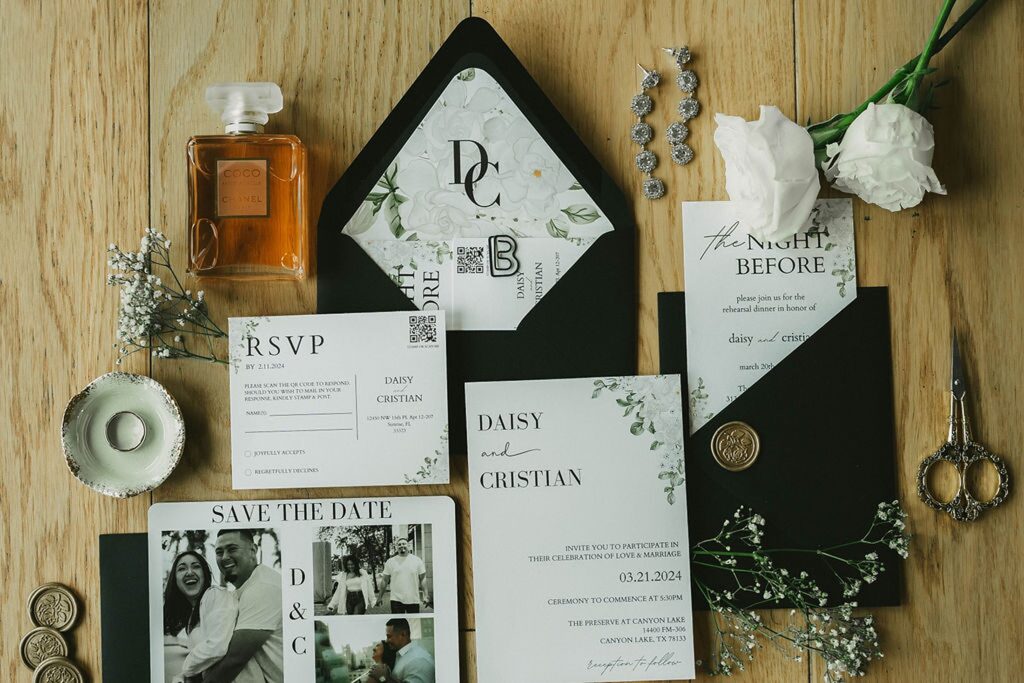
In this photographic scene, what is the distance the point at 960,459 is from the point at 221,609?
775mm

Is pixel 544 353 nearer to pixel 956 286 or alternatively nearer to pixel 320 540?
pixel 320 540

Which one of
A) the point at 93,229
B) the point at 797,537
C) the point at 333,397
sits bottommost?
the point at 797,537

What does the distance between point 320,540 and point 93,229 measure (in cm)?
40

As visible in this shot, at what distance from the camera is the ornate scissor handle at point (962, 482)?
2.44ft

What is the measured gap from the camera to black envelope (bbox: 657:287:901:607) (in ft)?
2.43

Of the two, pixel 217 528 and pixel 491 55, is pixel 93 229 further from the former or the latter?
pixel 491 55

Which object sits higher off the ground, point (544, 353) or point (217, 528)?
point (544, 353)

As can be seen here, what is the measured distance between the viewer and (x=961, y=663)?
75 centimetres

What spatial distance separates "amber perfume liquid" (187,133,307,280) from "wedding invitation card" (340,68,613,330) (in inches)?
2.6

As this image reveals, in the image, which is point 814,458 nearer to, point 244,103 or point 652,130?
point 652,130

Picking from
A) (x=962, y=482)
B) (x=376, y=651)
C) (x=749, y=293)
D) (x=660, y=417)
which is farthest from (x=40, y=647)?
(x=962, y=482)

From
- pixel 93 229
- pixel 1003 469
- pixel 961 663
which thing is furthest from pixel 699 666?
pixel 93 229

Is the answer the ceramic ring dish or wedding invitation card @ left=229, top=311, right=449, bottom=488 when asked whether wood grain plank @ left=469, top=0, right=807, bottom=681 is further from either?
the ceramic ring dish

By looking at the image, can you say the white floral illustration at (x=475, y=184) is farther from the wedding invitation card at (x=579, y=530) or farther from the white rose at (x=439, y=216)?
the wedding invitation card at (x=579, y=530)
